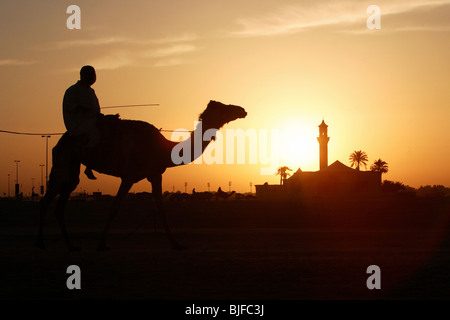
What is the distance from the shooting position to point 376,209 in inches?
1646

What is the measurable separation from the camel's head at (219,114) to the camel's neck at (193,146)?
11cm

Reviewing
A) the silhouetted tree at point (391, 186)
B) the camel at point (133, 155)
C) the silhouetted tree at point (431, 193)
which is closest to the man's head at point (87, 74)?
the camel at point (133, 155)

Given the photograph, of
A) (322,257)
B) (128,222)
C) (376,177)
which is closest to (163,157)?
(322,257)

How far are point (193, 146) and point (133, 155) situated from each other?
1.25 metres

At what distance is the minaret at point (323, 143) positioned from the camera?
148 m

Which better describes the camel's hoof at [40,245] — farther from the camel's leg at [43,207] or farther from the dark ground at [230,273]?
the dark ground at [230,273]

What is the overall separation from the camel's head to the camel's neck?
106 millimetres

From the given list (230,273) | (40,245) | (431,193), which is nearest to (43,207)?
(40,245)

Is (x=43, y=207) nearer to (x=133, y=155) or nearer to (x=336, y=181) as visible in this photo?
(x=133, y=155)

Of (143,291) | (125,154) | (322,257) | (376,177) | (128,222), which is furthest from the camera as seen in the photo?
(376,177)

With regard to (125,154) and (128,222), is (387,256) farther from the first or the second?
(128,222)

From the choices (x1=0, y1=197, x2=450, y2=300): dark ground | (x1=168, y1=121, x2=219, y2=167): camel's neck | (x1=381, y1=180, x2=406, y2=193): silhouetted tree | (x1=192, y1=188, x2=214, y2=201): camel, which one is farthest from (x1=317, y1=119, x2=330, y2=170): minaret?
(x1=168, y1=121, x2=219, y2=167): camel's neck

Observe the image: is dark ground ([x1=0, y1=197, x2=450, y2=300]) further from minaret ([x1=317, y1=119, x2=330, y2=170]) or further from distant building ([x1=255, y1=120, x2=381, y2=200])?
minaret ([x1=317, y1=119, x2=330, y2=170])
